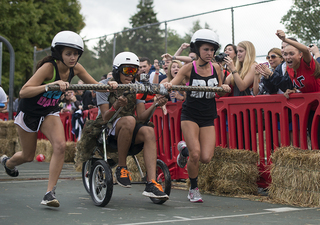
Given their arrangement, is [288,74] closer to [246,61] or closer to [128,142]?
[246,61]

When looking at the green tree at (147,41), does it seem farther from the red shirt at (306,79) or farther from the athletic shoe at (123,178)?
the athletic shoe at (123,178)

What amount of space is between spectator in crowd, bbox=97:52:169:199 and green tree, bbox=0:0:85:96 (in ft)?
77.9

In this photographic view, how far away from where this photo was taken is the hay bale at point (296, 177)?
512 centimetres

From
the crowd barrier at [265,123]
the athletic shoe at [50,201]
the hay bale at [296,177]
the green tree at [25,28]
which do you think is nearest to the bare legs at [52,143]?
the athletic shoe at [50,201]

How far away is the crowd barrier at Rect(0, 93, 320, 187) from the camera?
19.0ft

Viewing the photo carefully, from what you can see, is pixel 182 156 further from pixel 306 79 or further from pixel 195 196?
pixel 306 79

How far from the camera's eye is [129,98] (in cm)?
588

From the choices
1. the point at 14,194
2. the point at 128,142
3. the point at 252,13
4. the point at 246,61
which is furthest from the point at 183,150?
the point at 252,13

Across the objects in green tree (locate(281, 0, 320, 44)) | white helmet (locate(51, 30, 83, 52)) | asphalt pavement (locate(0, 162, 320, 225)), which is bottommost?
asphalt pavement (locate(0, 162, 320, 225))

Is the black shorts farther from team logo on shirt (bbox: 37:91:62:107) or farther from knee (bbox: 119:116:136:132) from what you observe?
team logo on shirt (bbox: 37:91:62:107)

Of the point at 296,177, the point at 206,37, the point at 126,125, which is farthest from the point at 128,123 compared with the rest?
the point at 296,177

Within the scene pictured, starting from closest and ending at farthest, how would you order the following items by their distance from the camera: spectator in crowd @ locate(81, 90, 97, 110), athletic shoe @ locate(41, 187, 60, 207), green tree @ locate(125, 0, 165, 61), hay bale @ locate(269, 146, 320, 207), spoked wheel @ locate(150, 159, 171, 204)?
athletic shoe @ locate(41, 187, 60, 207) → hay bale @ locate(269, 146, 320, 207) → spoked wheel @ locate(150, 159, 171, 204) → spectator in crowd @ locate(81, 90, 97, 110) → green tree @ locate(125, 0, 165, 61)

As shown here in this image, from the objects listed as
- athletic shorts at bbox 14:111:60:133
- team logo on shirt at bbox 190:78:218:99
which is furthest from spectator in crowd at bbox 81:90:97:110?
athletic shorts at bbox 14:111:60:133

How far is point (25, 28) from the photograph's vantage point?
29.2m
